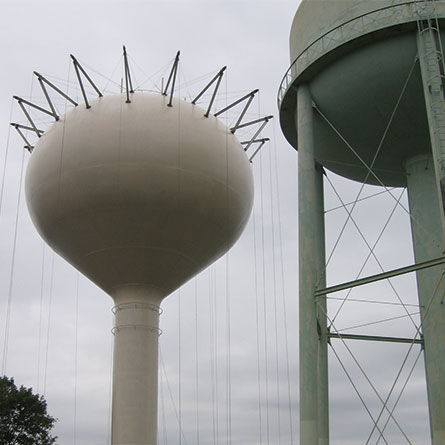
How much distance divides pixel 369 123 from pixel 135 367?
8384 mm

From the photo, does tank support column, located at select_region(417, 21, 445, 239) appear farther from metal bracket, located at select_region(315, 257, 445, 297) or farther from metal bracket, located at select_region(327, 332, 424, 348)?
metal bracket, located at select_region(327, 332, 424, 348)

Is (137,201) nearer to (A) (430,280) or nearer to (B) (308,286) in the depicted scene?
(B) (308,286)

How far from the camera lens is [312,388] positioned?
10.7 metres

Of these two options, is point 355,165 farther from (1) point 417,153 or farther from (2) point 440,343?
(2) point 440,343

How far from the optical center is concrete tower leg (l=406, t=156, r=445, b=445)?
36.7 ft

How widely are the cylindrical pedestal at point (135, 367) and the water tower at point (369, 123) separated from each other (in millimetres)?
5180

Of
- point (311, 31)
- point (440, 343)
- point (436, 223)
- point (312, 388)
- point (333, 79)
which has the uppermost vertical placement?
point (311, 31)

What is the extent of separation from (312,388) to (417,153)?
18.0 feet

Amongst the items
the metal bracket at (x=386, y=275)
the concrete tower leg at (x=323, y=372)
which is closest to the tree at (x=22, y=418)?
the concrete tower leg at (x=323, y=372)

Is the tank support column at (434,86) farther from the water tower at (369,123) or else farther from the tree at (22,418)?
the tree at (22,418)

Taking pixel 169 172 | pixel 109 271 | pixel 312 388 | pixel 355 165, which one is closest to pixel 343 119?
pixel 355 165

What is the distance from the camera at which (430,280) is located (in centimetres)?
1184

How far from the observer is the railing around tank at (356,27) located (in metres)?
11.2

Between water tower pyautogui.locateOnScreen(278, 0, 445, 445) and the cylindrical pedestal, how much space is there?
518cm
